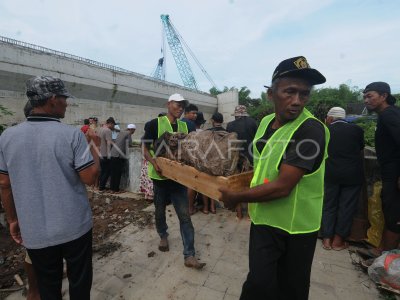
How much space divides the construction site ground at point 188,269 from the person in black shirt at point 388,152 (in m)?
0.66

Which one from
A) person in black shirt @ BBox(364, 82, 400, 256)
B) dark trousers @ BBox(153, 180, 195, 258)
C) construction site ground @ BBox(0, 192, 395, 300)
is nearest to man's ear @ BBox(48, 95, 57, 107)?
dark trousers @ BBox(153, 180, 195, 258)

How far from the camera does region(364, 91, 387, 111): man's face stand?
321 centimetres

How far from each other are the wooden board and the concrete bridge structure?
11.9 ft

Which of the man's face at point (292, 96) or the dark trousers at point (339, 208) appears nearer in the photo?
the man's face at point (292, 96)

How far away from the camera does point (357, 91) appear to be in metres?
62.4

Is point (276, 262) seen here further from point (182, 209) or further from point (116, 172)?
point (116, 172)

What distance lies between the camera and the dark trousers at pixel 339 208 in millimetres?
3820

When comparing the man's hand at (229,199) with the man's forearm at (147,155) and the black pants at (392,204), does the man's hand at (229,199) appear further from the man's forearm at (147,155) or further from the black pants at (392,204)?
the black pants at (392,204)

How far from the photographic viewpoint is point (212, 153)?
2.48 m

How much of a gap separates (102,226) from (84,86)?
824cm

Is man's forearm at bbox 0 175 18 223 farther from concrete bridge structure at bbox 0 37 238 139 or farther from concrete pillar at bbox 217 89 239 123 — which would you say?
concrete pillar at bbox 217 89 239 123

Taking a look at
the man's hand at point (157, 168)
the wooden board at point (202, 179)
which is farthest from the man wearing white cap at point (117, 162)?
the wooden board at point (202, 179)

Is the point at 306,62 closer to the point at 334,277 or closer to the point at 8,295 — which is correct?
the point at 334,277

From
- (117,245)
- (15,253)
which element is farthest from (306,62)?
(15,253)
